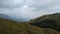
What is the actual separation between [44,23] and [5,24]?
39476mm

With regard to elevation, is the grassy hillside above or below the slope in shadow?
below

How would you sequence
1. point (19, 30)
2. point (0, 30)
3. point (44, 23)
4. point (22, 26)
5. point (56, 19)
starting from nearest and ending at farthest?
point (0, 30), point (19, 30), point (22, 26), point (44, 23), point (56, 19)


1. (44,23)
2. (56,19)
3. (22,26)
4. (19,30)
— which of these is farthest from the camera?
(56,19)

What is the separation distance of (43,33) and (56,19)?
124 ft

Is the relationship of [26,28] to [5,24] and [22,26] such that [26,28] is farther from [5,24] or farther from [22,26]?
[5,24]

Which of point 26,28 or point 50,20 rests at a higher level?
point 50,20

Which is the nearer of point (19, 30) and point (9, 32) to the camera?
point (9, 32)

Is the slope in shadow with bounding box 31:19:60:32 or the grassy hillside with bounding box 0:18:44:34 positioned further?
the slope in shadow with bounding box 31:19:60:32

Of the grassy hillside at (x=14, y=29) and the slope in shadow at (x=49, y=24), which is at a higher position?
the slope in shadow at (x=49, y=24)

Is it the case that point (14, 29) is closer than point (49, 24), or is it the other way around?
point (14, 29)

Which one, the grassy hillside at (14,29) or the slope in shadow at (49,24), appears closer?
the grassy hillside at (14,29)

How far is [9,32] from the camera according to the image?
54.6 metres

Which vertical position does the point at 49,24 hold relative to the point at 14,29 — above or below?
above

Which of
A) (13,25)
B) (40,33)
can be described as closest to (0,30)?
(13,25)
